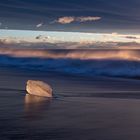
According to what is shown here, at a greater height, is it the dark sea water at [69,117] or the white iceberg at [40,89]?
the white iceberg at [40,89]

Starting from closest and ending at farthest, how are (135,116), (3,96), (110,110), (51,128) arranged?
1. (51,128)
2. (135,116)
3. (110,110)
4. (3,96)

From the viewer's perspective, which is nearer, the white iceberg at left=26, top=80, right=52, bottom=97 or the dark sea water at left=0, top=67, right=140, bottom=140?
the dark sea water at left=0, top=67, right=140, bottom=140

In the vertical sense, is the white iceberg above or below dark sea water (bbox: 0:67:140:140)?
above

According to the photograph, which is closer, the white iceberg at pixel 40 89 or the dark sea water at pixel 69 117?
the dark sea water at pixel 69 117

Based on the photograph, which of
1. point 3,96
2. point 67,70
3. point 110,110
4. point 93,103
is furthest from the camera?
point 67,70

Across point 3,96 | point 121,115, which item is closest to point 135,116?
point 121,115

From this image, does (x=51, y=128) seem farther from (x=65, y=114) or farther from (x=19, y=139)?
(x=65, y=114)

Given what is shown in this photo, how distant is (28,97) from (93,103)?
3.17m

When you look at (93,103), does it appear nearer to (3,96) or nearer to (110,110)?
(110,110)

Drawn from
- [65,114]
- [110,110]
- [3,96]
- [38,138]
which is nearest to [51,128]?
[38,138]

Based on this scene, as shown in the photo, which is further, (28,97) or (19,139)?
(28,97)

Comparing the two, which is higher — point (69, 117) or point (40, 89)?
point (40, 89)

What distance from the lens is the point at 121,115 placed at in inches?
789

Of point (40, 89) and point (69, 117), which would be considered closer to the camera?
point (69, 117)
